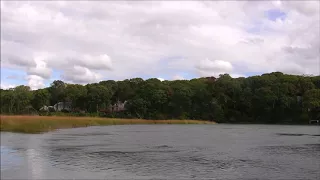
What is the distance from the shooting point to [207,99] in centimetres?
12838

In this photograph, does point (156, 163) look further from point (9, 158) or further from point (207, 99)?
point (207, 99)

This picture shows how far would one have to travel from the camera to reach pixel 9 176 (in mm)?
17000

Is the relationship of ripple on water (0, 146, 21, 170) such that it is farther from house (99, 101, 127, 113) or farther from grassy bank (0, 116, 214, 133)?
house (99, 101, 127, 113)

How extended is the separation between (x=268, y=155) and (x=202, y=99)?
337 ft

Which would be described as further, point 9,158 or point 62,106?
point 62,106

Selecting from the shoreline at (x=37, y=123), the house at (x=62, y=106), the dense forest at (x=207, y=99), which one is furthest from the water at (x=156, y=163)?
the house at (x=62, y=106)

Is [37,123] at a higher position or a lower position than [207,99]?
lower

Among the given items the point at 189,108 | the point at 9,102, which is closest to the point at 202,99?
the point at 189,108

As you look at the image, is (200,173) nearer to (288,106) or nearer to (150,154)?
(150,154)

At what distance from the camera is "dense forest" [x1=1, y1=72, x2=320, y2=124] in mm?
117312

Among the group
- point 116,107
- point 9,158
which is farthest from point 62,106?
point 9,158

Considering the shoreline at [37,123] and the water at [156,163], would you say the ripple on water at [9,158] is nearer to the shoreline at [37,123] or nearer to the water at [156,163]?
the water at [156,163]

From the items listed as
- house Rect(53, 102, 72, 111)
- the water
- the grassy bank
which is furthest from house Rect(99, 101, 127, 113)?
the water

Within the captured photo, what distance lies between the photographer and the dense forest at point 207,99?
117 metres
